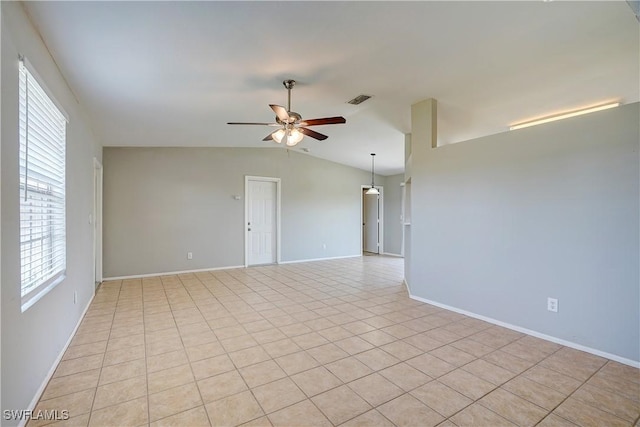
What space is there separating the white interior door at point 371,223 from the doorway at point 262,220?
323 cm

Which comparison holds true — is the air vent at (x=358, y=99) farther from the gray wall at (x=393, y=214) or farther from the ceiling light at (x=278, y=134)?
the gray wall at (x=393, y=214)

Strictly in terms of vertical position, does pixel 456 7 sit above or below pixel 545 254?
above

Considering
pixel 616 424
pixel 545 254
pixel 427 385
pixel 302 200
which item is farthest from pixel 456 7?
pixel 302 200

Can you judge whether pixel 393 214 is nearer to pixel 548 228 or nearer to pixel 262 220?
pixel 262 220

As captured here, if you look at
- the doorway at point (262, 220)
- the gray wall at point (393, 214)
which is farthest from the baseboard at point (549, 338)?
the gray wall at point (393, 214)

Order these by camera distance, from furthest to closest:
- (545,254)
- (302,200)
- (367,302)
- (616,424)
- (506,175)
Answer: (302,200)
(367,302)
(506,175)
(545,254)
(616,424)

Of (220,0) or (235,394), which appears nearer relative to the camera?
(220,0)

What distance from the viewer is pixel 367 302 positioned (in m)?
4.17

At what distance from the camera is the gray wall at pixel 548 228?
2.47 metres

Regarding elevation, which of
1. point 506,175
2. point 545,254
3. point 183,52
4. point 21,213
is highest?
point 183,52

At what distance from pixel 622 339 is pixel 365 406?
2.29 metres

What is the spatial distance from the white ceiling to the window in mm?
466

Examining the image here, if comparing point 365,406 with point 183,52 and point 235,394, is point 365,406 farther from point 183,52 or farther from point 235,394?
point 183,52

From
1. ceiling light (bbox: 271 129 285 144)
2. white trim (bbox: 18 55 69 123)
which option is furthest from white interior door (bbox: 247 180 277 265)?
white trim (bbox: 18 55 69 123)
